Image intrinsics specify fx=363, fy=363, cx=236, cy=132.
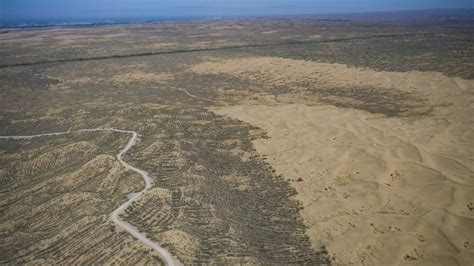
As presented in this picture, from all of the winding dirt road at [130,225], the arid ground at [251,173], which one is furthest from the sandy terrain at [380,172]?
the winding dirt road at [130,225]

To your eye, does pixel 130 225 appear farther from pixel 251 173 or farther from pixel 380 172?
pixel 380 172

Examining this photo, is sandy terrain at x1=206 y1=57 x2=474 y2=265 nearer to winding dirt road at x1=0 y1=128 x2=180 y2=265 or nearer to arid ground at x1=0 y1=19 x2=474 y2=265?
arid ground at x1=0 y1=19 x2=474 y2=265

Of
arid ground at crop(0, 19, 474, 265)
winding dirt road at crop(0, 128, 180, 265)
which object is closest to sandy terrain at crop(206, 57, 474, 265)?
arid ground at crop(0, 19, 474, 265)

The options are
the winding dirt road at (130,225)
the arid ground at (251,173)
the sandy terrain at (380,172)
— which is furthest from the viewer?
the arid ground at (251,173)

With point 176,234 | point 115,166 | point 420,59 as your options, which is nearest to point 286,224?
point 176,234

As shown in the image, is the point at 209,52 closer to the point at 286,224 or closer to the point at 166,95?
the point at 166,95

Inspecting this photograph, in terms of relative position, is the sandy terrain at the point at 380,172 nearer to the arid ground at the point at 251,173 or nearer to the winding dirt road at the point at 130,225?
the arid ground at the point at 251,173

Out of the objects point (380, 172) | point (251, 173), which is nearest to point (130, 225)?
point (251, 173)
